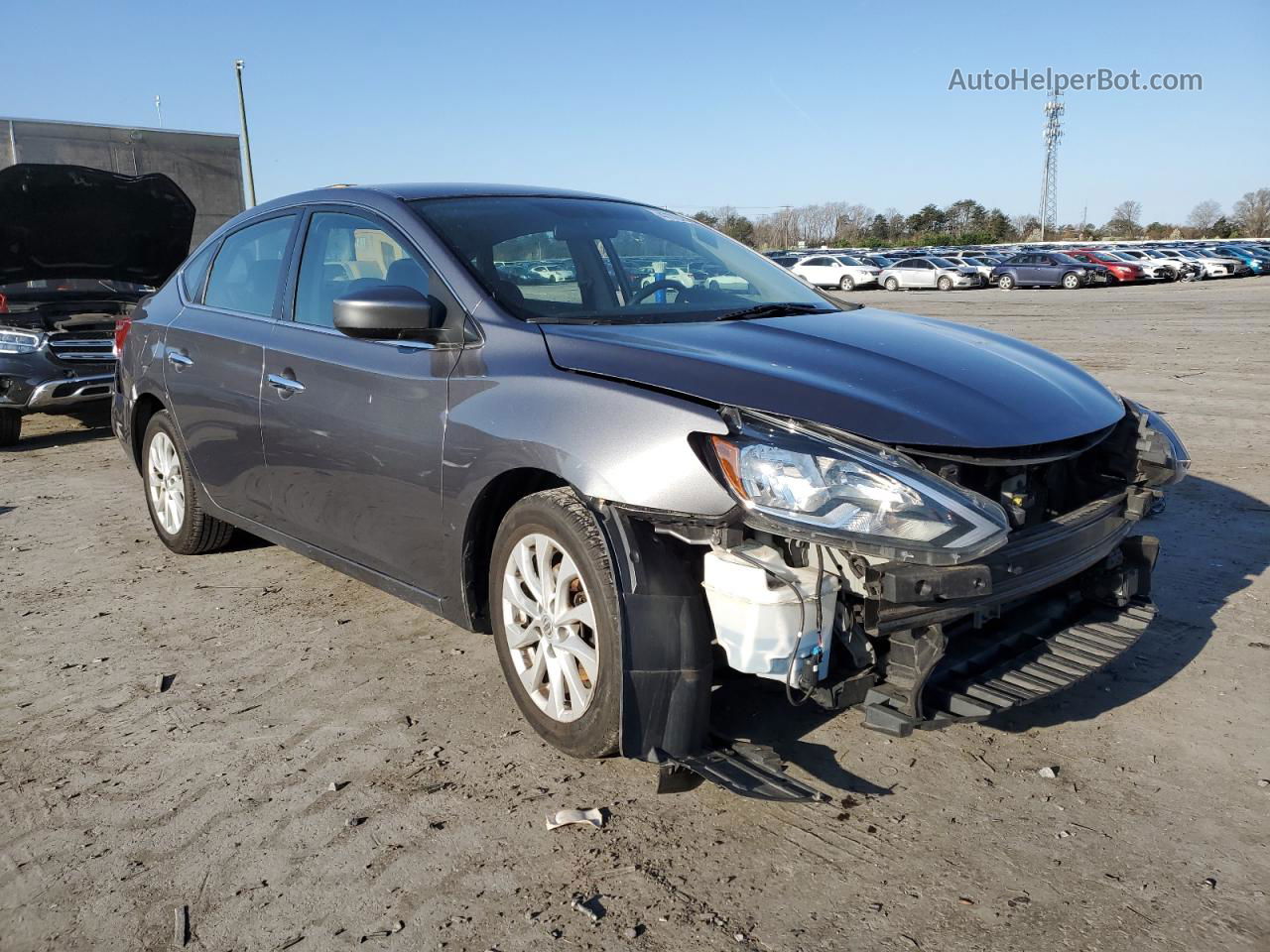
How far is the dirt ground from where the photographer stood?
2.47 metres

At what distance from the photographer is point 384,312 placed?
3.30 meters

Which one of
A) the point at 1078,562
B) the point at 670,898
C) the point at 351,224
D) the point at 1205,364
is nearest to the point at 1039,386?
the point at 1078,562

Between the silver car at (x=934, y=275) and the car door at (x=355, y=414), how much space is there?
37.5 meters

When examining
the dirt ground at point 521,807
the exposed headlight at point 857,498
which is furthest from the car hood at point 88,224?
the exposed headlight at point 857,498

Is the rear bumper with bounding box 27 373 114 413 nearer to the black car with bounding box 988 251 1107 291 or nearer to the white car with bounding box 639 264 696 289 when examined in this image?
the white car with bounding box 639 264 696 289

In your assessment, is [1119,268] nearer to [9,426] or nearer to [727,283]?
[9,426]

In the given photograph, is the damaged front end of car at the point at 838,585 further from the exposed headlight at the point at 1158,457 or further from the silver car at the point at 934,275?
the silver car at the point at 934,275

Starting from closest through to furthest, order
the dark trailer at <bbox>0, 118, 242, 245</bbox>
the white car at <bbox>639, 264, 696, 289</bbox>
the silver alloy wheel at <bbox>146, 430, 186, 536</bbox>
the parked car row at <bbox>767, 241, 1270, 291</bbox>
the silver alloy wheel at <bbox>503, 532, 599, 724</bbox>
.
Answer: the silver alloy wheel at <bbox>503, 532, 599, 724</bbox> < the white car at <bbox>639, 264, 696, 289</bbox> < the silver alloy wheel at <bbox>146, 430, 186, 536</bbox> < the dark trailer at <bbox>0, 118, 242, 245</bbox> < the parked car row at <bbox>767, 241, 1270, 291</bbox>

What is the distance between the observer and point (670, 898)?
2545 mm

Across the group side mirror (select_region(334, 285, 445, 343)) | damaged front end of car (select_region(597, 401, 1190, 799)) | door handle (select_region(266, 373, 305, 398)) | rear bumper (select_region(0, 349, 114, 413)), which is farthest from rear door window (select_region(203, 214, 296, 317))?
rear bumper (select_region(0, 349, 114, 413))

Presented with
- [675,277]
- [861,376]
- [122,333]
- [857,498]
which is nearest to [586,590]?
[857,498]

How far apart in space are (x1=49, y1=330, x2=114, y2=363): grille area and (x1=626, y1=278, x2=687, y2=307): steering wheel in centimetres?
682

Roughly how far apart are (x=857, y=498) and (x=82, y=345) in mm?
8262

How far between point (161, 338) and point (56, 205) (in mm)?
4854
